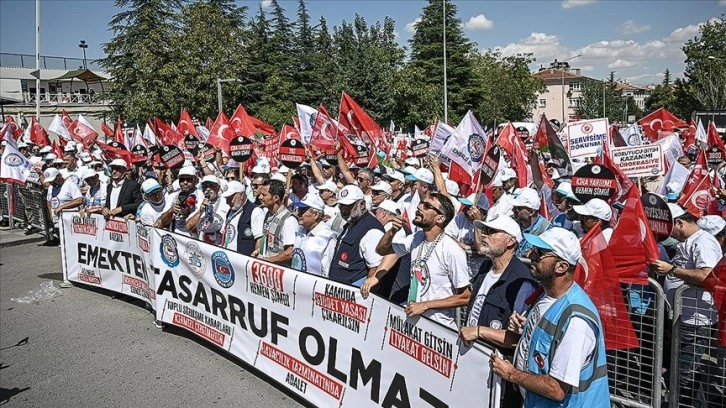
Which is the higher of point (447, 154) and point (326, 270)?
point (447, 154)

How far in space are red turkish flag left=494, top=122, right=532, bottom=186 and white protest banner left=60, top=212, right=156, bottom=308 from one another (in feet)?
16.4

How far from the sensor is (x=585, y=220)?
5.35 metres

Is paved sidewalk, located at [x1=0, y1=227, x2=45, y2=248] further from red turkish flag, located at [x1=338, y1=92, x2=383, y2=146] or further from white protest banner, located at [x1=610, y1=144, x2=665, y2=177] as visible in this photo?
white protest banner, located at [x1=610, y1=144, x2=665, y2=177]

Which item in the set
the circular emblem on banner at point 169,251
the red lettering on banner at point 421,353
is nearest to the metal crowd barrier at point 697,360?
the red lettering on banner at point 421,353

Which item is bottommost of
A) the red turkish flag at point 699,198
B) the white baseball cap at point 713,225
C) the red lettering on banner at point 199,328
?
the red lettering on banner at point 199,328

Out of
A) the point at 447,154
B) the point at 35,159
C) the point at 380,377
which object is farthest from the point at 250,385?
the point at 35,159

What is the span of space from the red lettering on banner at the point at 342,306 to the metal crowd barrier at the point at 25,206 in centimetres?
1064

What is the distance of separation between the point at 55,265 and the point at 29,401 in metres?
6.56

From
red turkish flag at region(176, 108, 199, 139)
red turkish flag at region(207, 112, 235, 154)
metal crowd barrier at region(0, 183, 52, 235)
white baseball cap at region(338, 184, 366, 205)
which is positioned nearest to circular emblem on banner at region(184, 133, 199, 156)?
red turkish flag at region(176, 108, 199, 139)

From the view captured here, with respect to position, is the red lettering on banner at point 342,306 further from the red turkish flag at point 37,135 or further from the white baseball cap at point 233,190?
the red turkish flag at point 37,135

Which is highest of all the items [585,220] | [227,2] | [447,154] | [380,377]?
[227,2]

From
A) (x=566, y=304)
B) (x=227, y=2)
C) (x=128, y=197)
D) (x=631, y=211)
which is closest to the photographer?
(x=566, y=304)

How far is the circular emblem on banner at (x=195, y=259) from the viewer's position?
22.0ft

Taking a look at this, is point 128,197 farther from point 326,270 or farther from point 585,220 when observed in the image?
point 585,220
